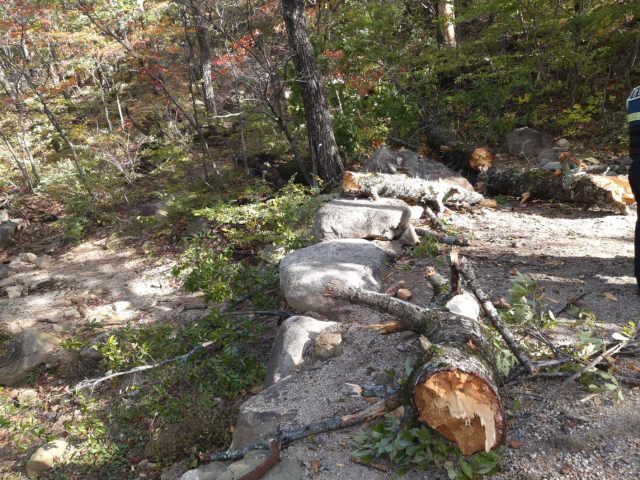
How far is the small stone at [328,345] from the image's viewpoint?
9.82ft

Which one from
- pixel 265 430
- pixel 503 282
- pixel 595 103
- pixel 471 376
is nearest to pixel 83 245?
pixel 265 430

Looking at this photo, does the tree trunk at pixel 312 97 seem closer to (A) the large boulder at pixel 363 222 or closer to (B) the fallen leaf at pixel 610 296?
(A) the large boulder at pixel 363 222

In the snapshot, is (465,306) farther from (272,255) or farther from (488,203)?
(488,203)

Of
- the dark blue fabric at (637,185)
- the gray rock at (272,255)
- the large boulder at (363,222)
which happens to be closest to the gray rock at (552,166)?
the large boulder at (363,222)

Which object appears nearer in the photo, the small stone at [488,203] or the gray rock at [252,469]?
the gray rock at [252,469]

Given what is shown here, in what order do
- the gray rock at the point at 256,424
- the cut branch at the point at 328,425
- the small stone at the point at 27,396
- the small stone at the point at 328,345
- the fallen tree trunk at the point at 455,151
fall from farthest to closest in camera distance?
the fallen tree trunk at the point at 455,151, the small stone at the point at 27,396, the small stone at the point at 328,345, the gray rock at the point at 256,424, the cut branch at the point at 328,425

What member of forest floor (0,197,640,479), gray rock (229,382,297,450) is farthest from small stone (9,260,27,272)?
gray rock (229,382,297,450)

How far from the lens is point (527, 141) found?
792 centimetres

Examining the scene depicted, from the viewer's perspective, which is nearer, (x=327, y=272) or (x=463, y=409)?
(x=463, y=409)

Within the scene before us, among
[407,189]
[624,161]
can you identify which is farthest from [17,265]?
[624,161]

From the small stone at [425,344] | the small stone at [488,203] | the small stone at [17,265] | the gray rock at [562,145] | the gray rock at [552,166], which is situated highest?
the gray rock at [562,145]

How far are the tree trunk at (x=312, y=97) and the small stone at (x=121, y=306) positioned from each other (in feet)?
12.7

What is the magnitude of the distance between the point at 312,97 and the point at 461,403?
6076 mm

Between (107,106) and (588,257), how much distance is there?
506 inches
